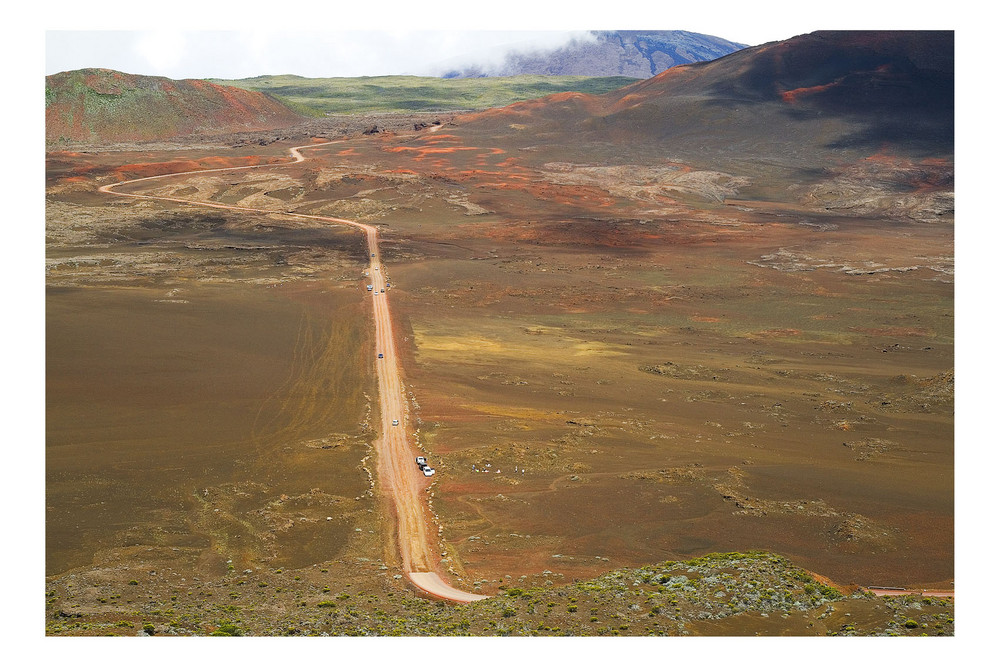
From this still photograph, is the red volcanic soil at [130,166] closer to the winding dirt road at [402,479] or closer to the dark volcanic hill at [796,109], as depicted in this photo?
the dark volcanic hill at [796,109]

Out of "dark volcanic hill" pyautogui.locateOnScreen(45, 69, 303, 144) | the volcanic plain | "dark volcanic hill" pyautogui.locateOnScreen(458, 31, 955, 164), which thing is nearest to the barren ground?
the volcanic plain

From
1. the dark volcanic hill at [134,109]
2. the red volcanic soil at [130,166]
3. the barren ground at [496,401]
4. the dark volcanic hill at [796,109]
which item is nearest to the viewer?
the barren ground at [496,401]

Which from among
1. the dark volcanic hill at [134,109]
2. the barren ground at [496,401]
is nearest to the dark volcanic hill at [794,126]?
the barren ground at [496,401]

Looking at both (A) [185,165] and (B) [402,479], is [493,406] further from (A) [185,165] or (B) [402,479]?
(A) [185,165]

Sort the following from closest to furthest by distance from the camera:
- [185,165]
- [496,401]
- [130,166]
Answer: [496,401], [130,166], [185,165]

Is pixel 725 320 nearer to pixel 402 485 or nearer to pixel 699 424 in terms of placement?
pixel 699 424

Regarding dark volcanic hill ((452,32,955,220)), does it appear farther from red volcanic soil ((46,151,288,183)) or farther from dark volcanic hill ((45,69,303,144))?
dark volcanic hill ((45,69,303,144))

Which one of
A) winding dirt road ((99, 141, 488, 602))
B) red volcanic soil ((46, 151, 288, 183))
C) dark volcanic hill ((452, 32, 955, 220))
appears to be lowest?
winding dirt road ((99, 141, 488, 602))

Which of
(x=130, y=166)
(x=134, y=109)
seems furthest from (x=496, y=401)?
(x=134, y=109)

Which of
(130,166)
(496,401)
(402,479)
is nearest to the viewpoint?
(402,479)
